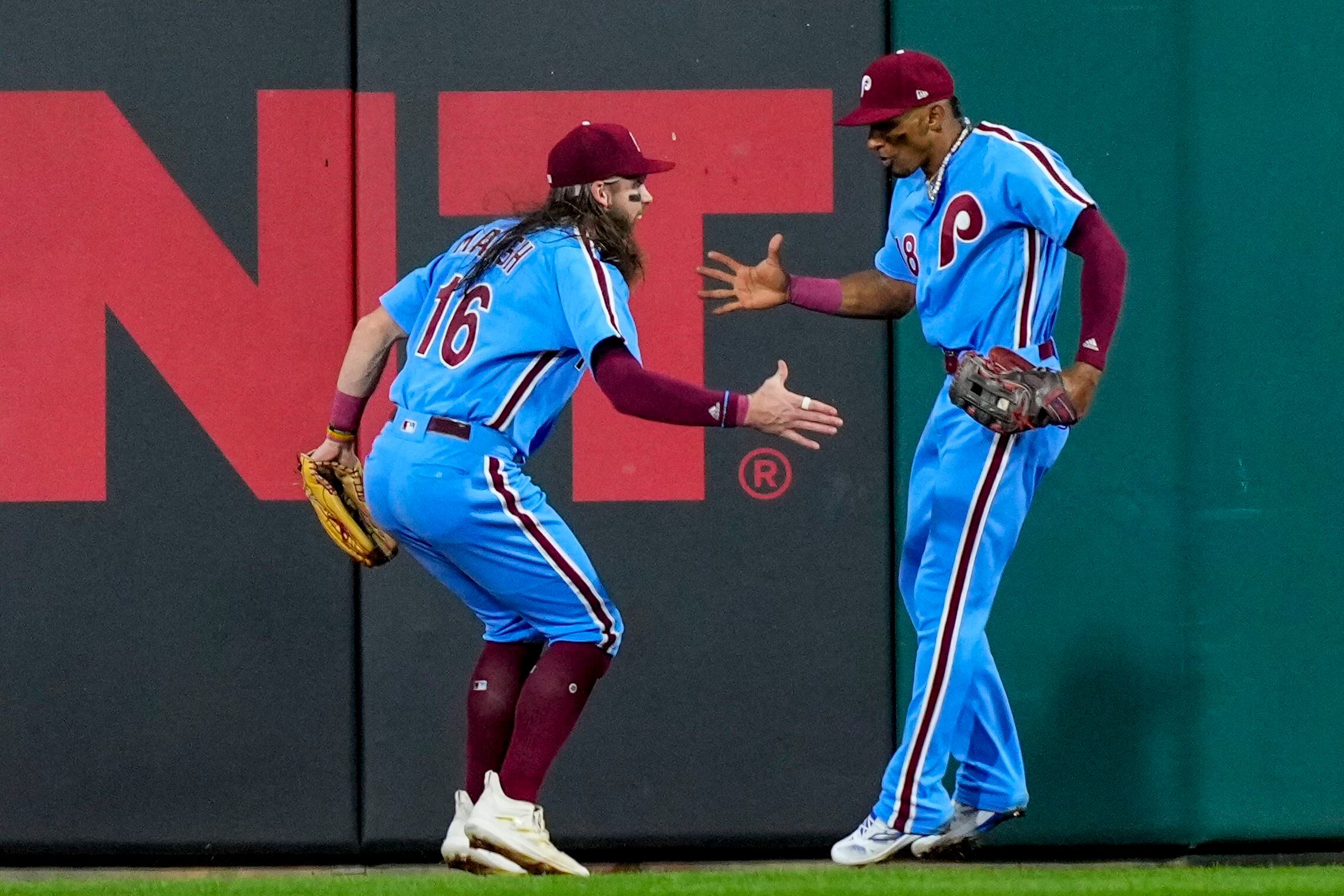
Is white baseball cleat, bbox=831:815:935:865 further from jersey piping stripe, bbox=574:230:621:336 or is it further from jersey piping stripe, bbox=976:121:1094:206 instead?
jersey piping stripe, bbox=976:121:1094:206

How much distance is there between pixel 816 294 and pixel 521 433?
2.99ft

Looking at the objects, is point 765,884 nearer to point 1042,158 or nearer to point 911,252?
point 911,252

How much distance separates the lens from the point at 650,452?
4699mm

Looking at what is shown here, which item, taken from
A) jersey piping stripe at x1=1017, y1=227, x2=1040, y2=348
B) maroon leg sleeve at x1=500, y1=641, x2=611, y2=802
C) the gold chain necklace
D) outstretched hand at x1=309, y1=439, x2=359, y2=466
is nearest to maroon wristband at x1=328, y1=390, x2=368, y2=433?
outstretched hand at x1=309, y1=439, x2=359, y2=466

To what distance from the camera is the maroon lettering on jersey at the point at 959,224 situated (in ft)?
13.1

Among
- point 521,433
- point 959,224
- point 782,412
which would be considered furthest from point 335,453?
point 959,224

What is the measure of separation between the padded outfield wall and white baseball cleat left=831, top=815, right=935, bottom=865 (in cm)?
57

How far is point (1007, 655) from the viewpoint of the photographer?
4.68m

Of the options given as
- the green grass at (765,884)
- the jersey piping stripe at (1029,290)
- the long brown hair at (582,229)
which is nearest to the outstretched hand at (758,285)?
the long brown hair at (582,229)

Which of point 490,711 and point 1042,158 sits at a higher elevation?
point 1042,158

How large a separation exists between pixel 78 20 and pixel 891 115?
7.30ft

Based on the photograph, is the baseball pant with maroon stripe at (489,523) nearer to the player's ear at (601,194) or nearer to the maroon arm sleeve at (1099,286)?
the player's ear at (601,194)

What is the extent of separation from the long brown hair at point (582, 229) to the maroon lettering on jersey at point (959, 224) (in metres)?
0.71

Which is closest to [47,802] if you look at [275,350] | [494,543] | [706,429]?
[275,350]
